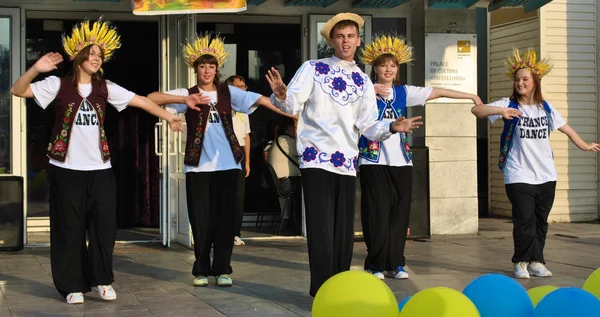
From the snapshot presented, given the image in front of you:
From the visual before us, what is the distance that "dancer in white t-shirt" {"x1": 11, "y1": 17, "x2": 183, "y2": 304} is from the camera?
754cm

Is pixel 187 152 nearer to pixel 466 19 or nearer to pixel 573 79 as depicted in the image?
pixel 466 19

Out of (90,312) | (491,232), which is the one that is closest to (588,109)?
(491,232)

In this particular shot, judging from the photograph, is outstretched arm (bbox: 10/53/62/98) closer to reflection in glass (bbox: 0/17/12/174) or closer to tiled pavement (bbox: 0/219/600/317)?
tiled pavement (bbox: 0/219/600/317)

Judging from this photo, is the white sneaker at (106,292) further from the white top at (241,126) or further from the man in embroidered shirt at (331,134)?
the white top at (241,126)

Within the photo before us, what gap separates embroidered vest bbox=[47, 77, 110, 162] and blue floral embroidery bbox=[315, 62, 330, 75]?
5.44 ft

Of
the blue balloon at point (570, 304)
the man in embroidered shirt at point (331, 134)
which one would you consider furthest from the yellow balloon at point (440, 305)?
the man in embroidered shirt at point (331, 134)

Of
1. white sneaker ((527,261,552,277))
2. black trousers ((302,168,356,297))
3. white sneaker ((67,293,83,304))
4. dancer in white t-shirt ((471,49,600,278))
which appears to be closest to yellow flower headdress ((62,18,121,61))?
white sneaker ((67,293,83,304))

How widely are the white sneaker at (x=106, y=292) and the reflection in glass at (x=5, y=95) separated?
438 cm

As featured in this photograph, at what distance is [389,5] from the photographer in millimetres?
12109

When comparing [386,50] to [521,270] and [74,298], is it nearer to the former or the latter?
[521,270]

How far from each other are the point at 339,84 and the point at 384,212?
1781 millimetres

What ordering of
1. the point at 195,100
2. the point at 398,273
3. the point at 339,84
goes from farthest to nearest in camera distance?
1. the point at 398,273
2. the point at 195,100
3. the point at 339,84

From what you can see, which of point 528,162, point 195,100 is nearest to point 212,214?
point 195,100

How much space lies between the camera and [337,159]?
7195mm
